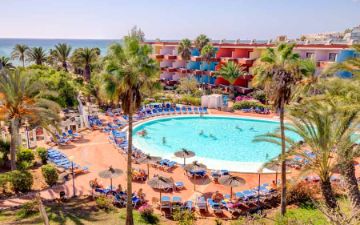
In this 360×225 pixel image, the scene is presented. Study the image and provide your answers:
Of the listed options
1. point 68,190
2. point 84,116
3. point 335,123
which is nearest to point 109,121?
point 84,116

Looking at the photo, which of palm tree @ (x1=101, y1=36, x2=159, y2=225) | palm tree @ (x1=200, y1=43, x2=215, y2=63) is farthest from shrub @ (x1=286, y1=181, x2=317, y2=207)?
palm tree @ (x1=200, y1=43, x2=215, y2=63)

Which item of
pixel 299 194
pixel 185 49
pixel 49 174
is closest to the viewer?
pixel 299 194

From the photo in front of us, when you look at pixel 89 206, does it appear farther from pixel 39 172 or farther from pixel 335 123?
pixel 335 123

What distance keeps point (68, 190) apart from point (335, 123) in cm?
1477

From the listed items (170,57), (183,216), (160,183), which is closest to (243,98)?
(170,57)

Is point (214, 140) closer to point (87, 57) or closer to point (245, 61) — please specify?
point (245, 61)

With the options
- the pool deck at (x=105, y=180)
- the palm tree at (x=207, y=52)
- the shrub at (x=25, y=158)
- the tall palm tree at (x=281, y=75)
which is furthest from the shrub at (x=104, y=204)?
the palm tree at (x=207, y=52)

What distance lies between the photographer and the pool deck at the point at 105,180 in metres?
17.2

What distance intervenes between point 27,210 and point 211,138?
18.9m

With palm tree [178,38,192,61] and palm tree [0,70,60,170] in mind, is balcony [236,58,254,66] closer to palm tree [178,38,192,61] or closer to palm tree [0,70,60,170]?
palm tree [178,38,192,61]

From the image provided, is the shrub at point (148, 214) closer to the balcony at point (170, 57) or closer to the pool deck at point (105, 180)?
the pool deck at point (105, 180)

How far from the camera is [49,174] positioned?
1775 cm

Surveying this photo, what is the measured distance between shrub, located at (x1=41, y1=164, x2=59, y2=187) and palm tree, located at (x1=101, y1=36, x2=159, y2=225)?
7975mm

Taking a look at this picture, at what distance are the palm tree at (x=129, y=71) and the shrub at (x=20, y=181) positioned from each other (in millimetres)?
8424
